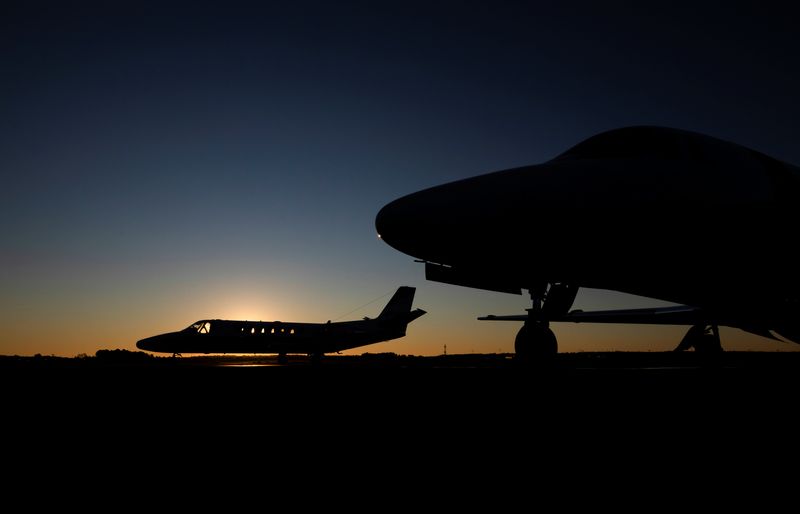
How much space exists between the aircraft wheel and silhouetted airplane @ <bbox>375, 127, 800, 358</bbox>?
216 centimetres

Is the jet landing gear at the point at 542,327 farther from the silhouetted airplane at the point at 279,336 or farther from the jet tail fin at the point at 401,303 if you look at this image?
the jet tail fin at the point at 401,303

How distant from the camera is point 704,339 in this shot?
16.7m

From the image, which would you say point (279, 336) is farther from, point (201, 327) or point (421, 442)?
point (421, 442)

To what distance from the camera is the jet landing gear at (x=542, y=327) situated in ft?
23.6

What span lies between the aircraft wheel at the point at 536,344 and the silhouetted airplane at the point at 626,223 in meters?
2.16

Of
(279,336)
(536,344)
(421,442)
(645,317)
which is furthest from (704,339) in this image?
(279,336)

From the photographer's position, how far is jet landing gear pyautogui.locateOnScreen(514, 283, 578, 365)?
7188mm

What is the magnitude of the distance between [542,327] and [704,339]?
11738mm

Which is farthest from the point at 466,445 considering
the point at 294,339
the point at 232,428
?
the point at 294,339

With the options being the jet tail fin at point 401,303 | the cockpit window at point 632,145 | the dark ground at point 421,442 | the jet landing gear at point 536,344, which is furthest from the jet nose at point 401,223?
the jet tail fin at point 401,303

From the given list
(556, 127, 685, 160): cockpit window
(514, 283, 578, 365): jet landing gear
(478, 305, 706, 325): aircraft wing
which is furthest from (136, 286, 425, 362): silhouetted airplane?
(556, 127, 685, 160): cockpit window

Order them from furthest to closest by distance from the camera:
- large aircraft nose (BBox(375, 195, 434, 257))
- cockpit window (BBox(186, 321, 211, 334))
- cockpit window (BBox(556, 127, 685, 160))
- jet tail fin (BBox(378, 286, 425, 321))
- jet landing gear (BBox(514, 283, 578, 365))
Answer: jet tail fin (BBox(378, 286, 425, 321)), cockpit window (BBox(186, 321, 211, 334)), jet landing gear (BBox(514, 283, 578, 365)), cockpit window (BBox(556, 127, 685, 160)), large aircraft nose (BBox(375, 195, 434, 257))

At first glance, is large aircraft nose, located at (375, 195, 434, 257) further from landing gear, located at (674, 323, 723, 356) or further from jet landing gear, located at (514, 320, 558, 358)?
landing gear, located at (674, 323, 723, 356)

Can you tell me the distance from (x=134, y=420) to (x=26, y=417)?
27.6 inches
